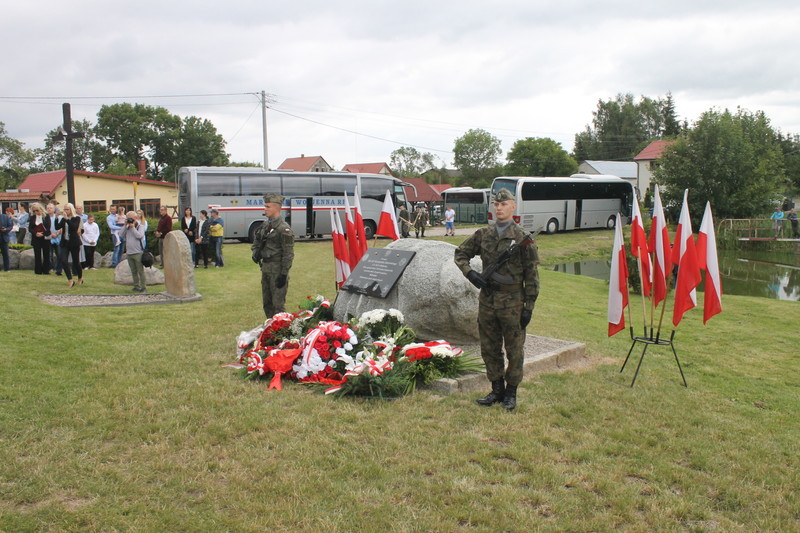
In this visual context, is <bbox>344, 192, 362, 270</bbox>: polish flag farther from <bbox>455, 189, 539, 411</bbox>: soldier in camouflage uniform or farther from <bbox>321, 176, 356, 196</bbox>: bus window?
<bbox>321, 176, 356, 196</bbox>: bus window

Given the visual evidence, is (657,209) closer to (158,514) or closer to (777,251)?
(158,514)

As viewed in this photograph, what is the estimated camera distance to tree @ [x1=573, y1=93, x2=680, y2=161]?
3270 inches

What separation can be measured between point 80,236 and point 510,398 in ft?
34.5

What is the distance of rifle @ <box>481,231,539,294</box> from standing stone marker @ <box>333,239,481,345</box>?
1297 millimetres

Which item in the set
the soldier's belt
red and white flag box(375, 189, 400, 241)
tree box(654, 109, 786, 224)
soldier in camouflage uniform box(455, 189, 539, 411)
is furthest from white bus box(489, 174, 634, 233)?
the soldier's belt

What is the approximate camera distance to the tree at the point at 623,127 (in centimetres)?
8306

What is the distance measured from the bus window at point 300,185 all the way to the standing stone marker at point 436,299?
800 inches

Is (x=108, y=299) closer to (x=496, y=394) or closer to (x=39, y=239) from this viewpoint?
(x=39, y=239)

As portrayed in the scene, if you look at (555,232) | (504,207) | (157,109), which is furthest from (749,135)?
(157,109)

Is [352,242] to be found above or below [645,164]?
below

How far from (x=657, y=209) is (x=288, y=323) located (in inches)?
171

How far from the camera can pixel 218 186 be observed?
997 inches

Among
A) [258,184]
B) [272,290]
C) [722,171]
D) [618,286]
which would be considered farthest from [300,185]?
[722,171]

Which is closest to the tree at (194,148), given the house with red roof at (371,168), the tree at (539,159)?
the house with red roof at (371,168)
